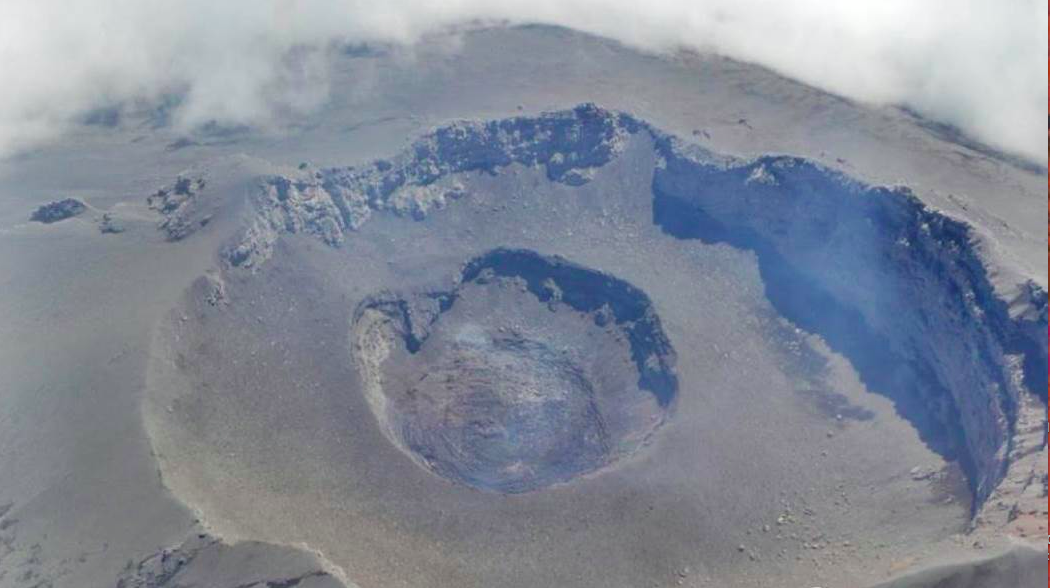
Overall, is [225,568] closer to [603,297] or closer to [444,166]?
[603,297]

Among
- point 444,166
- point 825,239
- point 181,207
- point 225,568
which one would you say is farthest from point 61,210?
point 825,239

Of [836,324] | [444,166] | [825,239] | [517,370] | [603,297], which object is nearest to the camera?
[836,324]

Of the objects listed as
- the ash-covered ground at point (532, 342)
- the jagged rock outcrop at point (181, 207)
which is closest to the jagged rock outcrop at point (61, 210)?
the ash-covered ground at point (532, 342)

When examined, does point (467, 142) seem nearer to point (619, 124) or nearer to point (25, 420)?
point (619, 124)

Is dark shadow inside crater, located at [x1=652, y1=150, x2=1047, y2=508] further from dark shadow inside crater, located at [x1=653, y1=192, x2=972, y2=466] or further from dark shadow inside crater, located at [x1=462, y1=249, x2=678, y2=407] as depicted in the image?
dark shadow inside crater, located at [x1=462, y1=249, x2=678, y2=407]

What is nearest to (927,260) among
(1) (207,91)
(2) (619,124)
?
(2) (619,124)

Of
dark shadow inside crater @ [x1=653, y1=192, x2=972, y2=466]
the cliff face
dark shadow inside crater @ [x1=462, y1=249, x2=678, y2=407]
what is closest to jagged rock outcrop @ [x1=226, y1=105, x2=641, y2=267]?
the cliff face

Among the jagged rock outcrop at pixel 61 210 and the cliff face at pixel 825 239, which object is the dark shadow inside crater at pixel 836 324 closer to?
the cliff face at pixel 825 239
